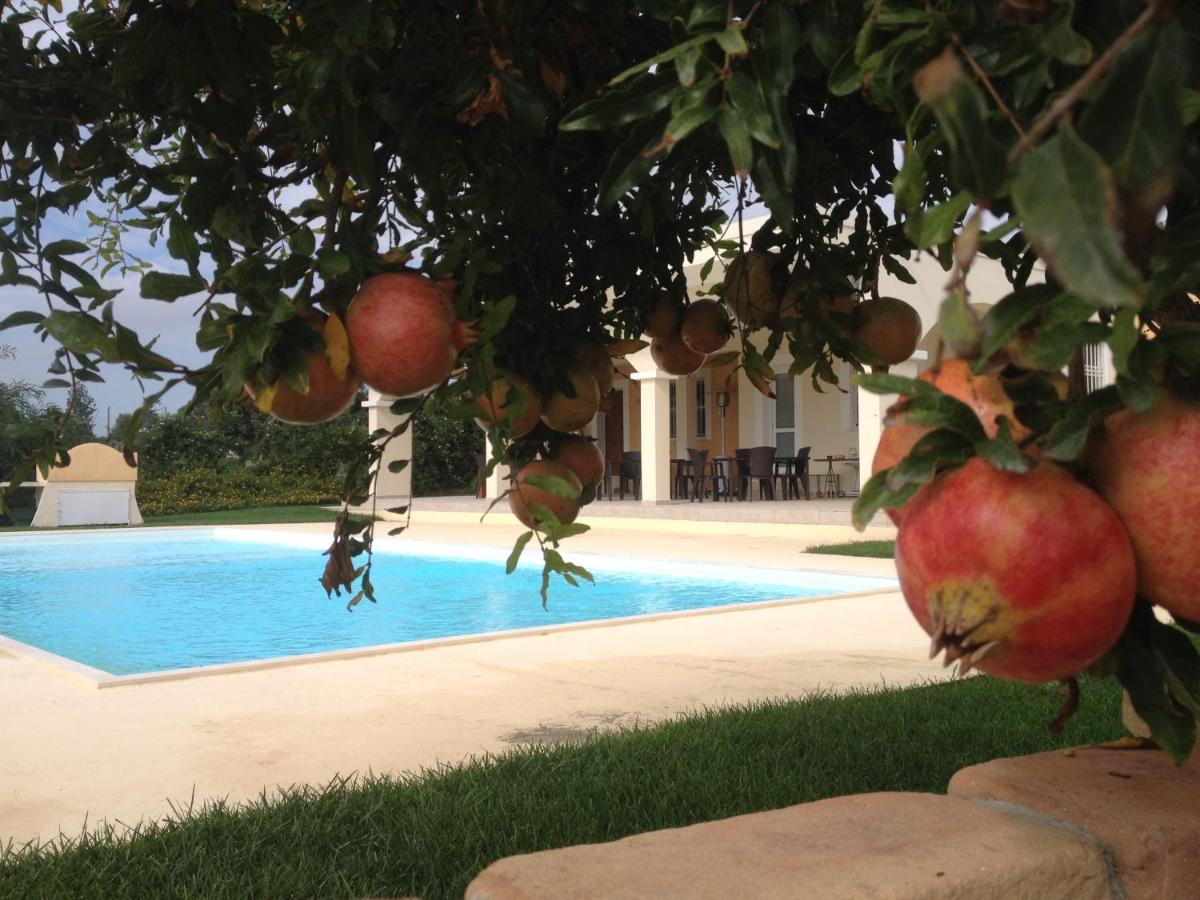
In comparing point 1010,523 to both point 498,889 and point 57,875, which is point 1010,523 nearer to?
point 498,889

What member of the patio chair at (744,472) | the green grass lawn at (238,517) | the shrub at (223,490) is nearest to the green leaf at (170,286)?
the patio chair at (744,472)

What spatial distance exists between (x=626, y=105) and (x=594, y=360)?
89cm

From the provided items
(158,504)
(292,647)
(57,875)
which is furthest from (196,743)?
(158,504)

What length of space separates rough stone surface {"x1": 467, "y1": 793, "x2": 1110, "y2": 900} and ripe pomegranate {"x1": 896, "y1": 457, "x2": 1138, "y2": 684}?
1133mm

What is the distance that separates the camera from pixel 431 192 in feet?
5.56

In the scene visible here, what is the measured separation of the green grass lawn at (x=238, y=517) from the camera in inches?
811

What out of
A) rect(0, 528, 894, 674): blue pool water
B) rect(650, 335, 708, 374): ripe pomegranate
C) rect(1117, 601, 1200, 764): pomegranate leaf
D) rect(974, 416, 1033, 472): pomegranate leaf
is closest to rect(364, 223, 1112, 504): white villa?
rect(0, 528, 894, 674): blue pool water

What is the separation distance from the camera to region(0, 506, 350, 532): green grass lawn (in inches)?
811

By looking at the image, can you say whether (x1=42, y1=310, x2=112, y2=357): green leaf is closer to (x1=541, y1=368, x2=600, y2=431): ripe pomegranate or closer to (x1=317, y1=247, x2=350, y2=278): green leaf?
(x1=317, y1=247, x2=350, y2=278): green leaf

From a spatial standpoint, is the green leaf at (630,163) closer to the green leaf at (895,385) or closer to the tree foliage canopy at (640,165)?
the tree foliage canopy at (640,165)

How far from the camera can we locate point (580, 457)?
179 centimetres

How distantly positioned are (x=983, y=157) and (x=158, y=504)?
24386 millimetres

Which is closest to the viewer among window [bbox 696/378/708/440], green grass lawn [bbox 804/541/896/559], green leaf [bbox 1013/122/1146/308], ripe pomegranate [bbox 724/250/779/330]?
green leaf [bbox 1013/122/1146/308]

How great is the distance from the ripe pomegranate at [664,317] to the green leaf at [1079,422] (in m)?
1.42
